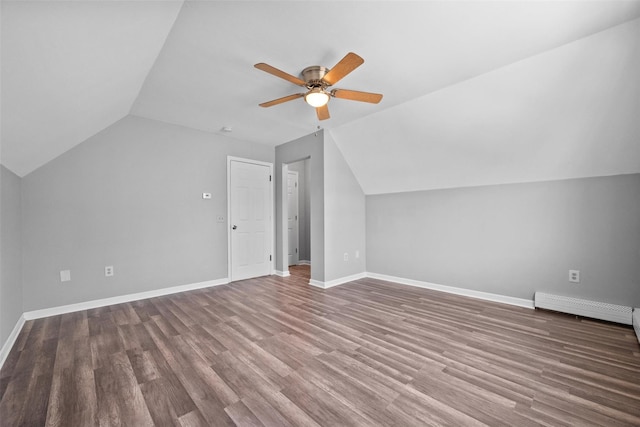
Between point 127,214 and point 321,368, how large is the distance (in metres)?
3.23

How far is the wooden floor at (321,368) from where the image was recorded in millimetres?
1480

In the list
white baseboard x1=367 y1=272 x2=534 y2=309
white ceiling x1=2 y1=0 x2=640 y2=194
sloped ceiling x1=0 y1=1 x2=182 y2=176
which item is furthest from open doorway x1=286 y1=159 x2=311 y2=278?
sloped ceiling x1=0 y1=1 x2=182 y2=176

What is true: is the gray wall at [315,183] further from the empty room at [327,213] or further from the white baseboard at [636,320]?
the white baseboard at [636,320]

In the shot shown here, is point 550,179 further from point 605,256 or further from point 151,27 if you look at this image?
point 151,27

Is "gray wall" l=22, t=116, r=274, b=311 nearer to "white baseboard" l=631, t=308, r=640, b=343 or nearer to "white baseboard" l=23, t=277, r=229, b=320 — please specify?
"white baseboard" l=23, t=277, r=229, b=320

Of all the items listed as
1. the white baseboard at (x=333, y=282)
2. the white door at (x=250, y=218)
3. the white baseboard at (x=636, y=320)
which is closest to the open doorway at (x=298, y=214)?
the white door at (x=250, y=218)

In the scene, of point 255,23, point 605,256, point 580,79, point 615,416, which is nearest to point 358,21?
point 255,23

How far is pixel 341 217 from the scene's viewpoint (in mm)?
4410

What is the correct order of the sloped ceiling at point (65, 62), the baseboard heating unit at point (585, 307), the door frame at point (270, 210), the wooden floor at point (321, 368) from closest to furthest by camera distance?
the sloped ceiling at point (65, 62) → the wooden floor at point (321, 368) → the baseboard heating unit at point (585, 307) → the door frame at point (270, 210)

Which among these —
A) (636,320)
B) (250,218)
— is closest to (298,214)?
(250,218)

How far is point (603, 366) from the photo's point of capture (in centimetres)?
191

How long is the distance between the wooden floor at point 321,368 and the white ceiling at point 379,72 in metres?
1.74

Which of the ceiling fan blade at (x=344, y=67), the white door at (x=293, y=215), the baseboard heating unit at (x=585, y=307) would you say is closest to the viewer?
the ceiling fan blade at (x=344, y=67)

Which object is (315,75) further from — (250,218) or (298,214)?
(298,214)
